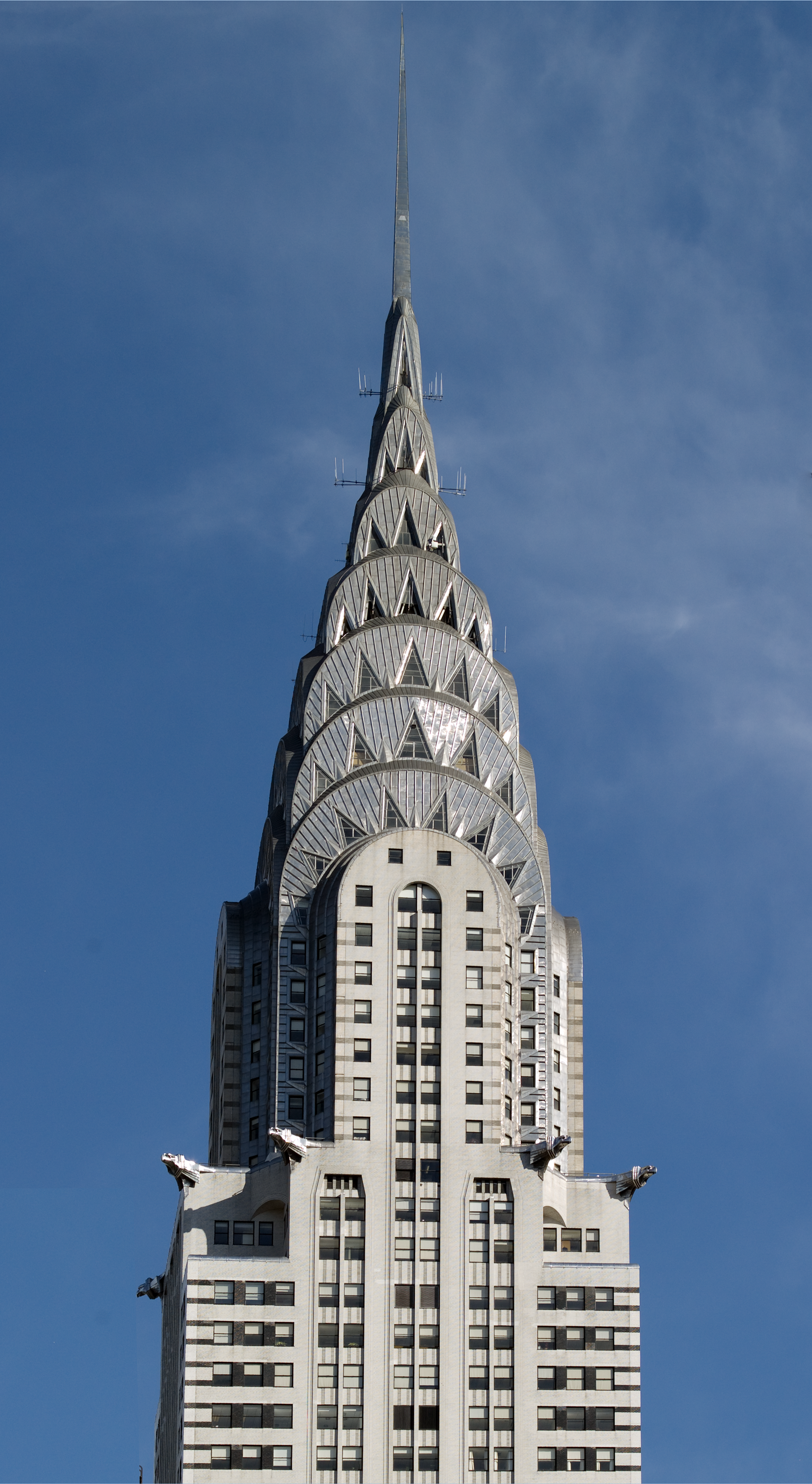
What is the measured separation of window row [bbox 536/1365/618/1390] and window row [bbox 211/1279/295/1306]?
695 inches

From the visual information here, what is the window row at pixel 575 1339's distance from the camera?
627 ft

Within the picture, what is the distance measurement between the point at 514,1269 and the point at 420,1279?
657 cm

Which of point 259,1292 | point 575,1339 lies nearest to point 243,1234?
point 259,1292

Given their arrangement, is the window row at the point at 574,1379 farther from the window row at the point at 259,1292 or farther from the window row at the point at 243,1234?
the window row at the point at 243,1234

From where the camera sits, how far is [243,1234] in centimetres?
19850

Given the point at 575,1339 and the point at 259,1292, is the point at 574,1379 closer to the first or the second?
the point at 575,1339

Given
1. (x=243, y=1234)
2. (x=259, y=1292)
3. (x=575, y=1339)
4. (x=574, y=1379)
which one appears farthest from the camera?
(x=243, y=1234)

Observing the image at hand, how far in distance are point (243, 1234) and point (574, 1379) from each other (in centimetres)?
2580

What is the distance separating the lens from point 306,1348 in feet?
620

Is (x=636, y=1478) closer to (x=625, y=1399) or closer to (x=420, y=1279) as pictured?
(x=625, y=1399)

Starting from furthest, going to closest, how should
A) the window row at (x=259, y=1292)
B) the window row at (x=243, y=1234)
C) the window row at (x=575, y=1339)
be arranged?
the window row at (x=243, y=1234) → the window row at (x=575, y=1339) → the window row at (x=259, y=1292)

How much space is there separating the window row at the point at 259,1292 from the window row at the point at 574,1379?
695 inches

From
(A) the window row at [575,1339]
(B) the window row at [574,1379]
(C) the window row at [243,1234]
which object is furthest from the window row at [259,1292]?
(B) the window row at [574,1379]

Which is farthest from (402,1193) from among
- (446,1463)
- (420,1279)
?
(446,1463)
